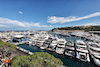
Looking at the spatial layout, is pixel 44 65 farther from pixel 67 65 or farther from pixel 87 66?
pixel 87 66

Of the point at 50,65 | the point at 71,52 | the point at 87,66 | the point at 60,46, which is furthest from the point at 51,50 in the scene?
the point at 50,65

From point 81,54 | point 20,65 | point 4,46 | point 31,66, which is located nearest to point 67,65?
point 81,54

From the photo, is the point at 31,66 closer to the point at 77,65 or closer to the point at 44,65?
the point at 44,65

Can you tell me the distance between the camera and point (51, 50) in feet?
74.5

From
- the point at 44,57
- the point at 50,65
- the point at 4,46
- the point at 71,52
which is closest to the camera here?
the point at 50,65

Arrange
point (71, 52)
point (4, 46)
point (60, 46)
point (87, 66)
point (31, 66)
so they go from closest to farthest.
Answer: point (31, 66) < point (87, 66) < point (4, 46) < point (71, 52) < point (60, 46)

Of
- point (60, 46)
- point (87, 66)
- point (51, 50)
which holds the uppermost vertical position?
point (60, 46)

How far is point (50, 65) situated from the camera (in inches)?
295

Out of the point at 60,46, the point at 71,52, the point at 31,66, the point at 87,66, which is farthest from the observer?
the point at 60,46

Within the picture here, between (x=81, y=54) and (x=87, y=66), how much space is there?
348 centimetres

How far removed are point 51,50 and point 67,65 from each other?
9684 millimetres

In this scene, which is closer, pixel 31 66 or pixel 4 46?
pixel 31 66

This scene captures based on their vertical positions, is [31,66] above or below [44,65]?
above

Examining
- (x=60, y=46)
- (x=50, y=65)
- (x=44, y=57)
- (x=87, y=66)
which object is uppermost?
(x=44, y=57)
